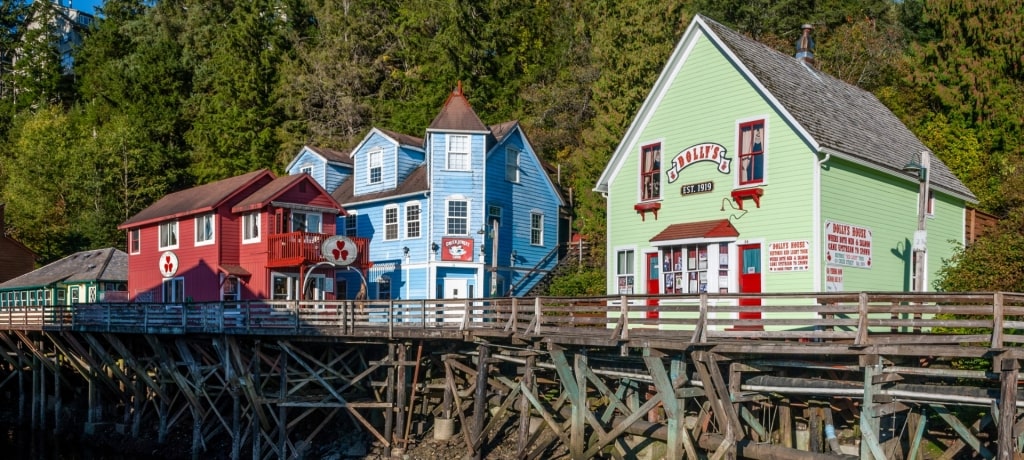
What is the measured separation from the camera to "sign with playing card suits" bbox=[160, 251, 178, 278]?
37.0 m

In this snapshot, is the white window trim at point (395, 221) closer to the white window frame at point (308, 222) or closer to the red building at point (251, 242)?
the red building at point (251, 242)

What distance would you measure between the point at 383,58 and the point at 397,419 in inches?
1450

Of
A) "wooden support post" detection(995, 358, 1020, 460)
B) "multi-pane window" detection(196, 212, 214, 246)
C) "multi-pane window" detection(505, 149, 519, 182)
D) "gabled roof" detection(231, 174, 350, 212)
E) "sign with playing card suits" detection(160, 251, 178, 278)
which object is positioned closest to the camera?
"wooden support post" detection(995, 358, 1020, 460)

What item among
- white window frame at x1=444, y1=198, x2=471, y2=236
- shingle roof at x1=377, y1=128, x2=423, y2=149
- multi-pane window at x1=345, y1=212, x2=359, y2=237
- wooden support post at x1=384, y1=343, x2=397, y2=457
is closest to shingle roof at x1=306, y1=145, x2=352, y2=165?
multi-pane window at x1=345, y1=212, x2=359, y2=237

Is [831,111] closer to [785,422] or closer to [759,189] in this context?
[759,189]

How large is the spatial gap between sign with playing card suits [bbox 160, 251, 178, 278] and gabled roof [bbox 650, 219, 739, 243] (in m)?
20.3

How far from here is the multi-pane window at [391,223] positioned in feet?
126

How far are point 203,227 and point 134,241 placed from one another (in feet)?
19.8

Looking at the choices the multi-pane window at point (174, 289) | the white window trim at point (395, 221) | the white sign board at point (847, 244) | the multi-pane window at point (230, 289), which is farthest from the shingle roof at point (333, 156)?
the white sign board at point (847, 244)

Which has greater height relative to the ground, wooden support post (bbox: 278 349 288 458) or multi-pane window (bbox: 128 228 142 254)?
multi-pane window (bbox: 128 228 142 254)

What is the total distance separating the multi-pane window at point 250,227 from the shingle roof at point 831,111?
58.8ft

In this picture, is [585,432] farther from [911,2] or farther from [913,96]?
[911,2]

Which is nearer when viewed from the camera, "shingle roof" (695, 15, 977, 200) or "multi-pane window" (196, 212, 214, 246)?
"shingle roof" (695, 15, 977, 200)

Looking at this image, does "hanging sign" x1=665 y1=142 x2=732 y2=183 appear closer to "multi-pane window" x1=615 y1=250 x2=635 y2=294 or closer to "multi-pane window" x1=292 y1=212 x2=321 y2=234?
"multi-pane window" x1=615 y1=250 x2=635 y2=294
